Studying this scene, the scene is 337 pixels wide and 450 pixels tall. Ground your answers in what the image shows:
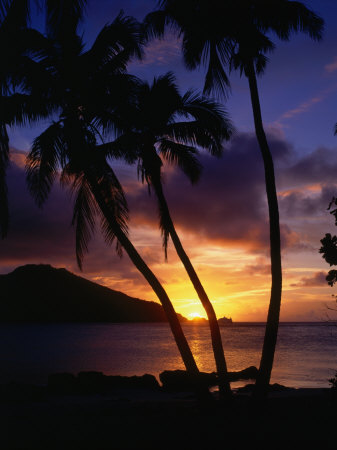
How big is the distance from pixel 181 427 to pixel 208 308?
3.52 meters

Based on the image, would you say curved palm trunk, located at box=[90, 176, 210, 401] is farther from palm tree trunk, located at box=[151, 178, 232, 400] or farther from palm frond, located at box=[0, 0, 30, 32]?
palm frond, located at box=[0, 0, 30, 32]

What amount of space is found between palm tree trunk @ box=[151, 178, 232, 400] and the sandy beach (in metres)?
0.53

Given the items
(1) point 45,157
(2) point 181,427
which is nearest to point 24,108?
(1) point 45,157

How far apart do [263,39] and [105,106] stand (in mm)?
4435

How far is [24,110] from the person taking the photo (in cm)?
1097

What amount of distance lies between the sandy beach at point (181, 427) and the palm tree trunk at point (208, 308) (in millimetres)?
534

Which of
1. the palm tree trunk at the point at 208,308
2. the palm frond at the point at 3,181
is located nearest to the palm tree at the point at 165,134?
the palm tree trunk at the point at 208,308

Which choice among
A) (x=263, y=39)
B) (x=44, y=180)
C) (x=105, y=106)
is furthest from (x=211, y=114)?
(x=44, y=180)

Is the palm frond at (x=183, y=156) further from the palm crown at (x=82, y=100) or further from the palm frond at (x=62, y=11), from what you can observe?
the palm frond at (x=62, y=11)

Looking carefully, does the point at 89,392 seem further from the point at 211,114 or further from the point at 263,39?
the point at 263,39

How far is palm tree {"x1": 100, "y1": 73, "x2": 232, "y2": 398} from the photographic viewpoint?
12032 mm

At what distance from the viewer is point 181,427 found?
8555mm

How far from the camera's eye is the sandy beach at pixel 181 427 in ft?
24.4

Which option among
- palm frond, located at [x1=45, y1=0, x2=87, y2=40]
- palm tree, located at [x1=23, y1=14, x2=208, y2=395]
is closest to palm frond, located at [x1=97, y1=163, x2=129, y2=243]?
palm tree, located at [x1=23, y1=14, x2=208, y2=395]
